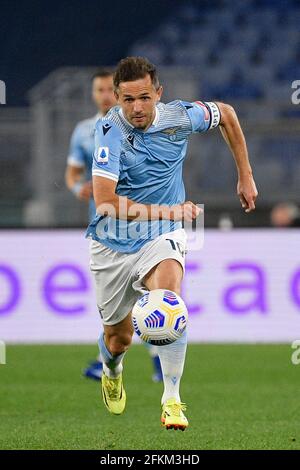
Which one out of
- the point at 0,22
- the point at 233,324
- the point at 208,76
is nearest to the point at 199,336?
the point at 233,324

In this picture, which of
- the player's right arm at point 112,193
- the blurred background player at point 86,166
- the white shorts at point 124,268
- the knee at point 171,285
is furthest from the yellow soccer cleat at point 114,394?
the blurred background player at point 86,166

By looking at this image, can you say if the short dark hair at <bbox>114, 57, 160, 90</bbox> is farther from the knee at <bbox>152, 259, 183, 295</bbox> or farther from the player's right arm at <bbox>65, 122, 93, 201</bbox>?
the player's right arm at <bbox>65, 122, 93, 201</bbox>

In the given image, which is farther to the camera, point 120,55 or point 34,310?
point 120,55

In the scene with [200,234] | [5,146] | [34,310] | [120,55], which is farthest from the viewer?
[120,55]

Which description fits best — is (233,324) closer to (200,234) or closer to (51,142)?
(200,234)

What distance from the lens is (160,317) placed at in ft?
16.4

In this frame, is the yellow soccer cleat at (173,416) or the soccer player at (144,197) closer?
the yellow soccer cleat at (173,416)

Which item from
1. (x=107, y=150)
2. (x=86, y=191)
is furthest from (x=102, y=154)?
(x=86, y=191)

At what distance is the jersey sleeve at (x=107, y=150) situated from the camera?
17.1 feet

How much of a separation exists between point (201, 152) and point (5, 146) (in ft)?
7.81

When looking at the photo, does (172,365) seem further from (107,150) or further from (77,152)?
(77,152)

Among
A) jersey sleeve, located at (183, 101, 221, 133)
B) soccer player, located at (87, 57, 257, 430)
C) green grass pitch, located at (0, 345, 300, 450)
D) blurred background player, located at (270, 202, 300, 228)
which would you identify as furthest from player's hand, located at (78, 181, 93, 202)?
blurred background player, located at (270, 202, 300, 228)

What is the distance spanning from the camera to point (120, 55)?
14328 mm

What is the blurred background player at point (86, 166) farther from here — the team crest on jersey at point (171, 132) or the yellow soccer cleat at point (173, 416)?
the yellow soccer cleat at point (173, 416)
